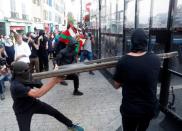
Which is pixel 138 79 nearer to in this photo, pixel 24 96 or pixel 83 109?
pixel 24 96

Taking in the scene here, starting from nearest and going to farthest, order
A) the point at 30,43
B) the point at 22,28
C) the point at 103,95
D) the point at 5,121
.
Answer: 1. the point at 5,121
2. the point at 103,95
3. the point at 30,43
4. the point at 22,28

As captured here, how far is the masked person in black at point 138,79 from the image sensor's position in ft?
8.72

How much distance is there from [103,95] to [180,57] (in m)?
3.00

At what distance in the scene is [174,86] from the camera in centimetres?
443

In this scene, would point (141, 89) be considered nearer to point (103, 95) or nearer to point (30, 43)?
point (103, 95)

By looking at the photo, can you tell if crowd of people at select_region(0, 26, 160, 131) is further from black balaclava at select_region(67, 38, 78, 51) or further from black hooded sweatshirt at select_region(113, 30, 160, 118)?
black balaclava at select_region(67, 38, 78, 51)

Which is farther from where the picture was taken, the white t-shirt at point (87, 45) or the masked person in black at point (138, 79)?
the white t-shirt at point (87, 45)

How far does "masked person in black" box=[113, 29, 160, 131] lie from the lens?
2658 millimetres

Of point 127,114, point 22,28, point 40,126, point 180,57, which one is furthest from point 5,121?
point 22,28

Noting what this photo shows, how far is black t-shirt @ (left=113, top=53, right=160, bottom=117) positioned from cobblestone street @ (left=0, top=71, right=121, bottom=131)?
1.83 m

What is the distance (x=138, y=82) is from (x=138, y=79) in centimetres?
4

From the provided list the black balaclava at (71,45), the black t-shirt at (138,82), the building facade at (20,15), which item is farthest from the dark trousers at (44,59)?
the building facade at (20,15)

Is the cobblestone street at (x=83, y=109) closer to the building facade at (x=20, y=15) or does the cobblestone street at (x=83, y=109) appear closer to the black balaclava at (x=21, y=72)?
the black balaclava at (x=21, y=72)

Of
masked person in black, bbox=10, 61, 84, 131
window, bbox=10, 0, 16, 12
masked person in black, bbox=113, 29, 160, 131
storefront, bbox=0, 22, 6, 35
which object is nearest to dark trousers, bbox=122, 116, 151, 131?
masked person in black, bbox=113, 29, 160, 131
